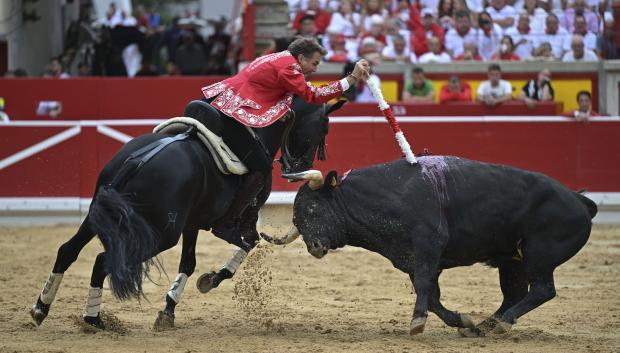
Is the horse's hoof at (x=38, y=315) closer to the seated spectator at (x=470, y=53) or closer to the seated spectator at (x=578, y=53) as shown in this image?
the seated spectator at (x=470, y=53)

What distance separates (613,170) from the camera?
39.9 feet

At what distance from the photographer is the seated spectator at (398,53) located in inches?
562

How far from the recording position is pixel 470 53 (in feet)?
46.8

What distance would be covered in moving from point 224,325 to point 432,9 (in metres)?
8.83

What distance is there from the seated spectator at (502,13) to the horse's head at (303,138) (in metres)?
7.81

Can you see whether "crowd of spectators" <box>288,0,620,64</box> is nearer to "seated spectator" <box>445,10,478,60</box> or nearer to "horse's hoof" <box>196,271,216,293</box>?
"seated spectator" <box>445,10,478,60</box>

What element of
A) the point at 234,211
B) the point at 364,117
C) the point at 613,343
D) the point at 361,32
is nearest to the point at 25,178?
the point at 364,117

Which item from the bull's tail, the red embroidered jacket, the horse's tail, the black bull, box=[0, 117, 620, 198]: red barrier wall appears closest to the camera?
the horse's tail

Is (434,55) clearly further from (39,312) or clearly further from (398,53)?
(39,312)

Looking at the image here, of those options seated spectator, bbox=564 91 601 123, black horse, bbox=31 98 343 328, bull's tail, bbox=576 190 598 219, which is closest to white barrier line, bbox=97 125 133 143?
seated spectator, bbox=564 91 601 123

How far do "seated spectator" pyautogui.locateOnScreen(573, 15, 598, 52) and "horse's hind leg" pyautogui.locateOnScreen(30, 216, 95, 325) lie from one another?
938 cm

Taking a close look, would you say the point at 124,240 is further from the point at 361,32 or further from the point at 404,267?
the point at 361,32

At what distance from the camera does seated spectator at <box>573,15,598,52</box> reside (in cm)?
1413

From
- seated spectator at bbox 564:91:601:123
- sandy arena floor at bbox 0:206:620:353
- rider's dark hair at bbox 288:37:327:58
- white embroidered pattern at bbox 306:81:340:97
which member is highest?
rider's dark hair at bbox 288:37:327:58
